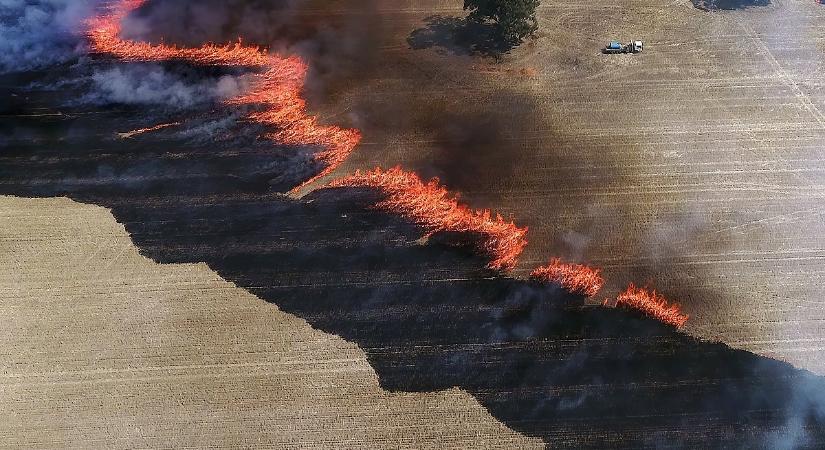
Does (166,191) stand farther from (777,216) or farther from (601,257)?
(777,216)

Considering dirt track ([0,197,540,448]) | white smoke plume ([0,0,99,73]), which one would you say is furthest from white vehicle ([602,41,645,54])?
white smoke plume ([0,0,99,73])

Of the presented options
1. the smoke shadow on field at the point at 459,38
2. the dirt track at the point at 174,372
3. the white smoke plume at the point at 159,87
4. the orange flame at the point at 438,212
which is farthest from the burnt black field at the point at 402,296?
the smoke shadow on field at the point at 459,38

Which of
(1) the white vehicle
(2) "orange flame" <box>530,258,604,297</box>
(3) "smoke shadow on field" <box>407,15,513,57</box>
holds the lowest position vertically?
(2) "orange flame" <box>530,258,604,297</box>

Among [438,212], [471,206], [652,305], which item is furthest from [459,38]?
[652,305]

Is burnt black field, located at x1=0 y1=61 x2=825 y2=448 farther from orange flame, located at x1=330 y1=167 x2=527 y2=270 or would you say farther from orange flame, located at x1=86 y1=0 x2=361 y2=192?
orange flame, located at x1=86 y1=0 x2=361 y2=192

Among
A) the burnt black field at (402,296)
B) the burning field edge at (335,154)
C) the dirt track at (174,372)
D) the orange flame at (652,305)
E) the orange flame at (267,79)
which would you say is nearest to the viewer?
the dirt track at (174,372)

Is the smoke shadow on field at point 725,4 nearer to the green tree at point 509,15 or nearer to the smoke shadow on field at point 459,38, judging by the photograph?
the green tree at point 509,15

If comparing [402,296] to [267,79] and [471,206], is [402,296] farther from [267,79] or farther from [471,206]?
[267,79]
